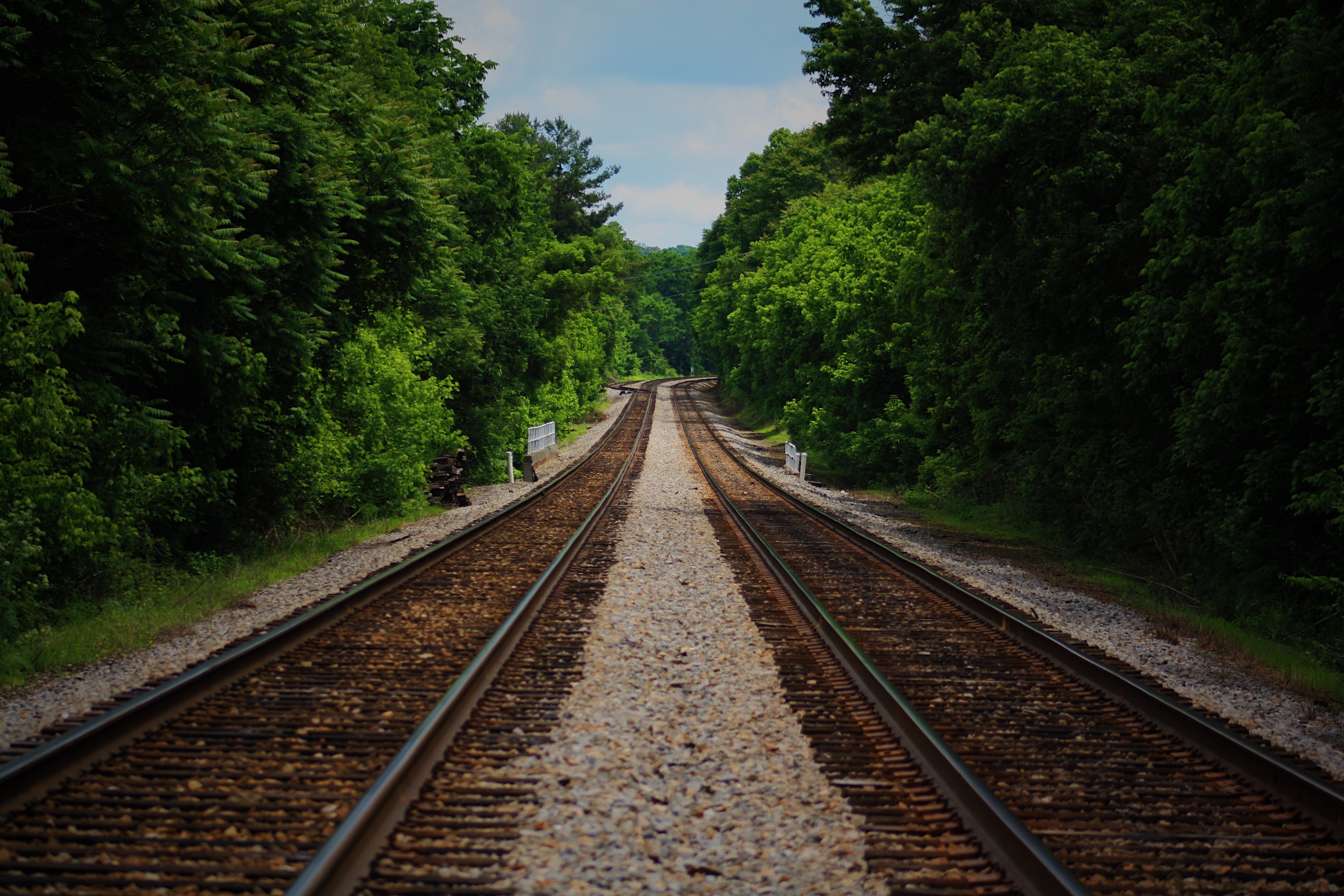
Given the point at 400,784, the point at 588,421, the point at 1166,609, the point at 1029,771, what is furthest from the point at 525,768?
the point at 588,421

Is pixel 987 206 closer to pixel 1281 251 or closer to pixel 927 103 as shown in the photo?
pixel 927 103

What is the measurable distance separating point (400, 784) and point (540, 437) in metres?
29.7

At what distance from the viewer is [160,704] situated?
5297 millimetres

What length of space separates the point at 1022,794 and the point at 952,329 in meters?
17.4

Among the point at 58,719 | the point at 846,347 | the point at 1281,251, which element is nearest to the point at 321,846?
the point at 58,719

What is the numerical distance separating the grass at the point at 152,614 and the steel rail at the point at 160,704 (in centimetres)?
125

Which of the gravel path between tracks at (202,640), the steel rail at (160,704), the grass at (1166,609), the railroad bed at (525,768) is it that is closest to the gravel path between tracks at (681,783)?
the railroad bed at (525,768)

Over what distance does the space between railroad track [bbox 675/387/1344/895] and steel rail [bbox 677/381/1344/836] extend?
0.04ft

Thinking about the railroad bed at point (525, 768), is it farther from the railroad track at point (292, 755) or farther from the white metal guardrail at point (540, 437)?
the white metal guardrail at point (540, 437)

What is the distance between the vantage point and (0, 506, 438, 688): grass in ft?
22.7

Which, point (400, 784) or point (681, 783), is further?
point (681, 783)

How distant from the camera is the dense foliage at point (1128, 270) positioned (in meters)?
9.23

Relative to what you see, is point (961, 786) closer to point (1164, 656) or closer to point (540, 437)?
point (1164, 656)

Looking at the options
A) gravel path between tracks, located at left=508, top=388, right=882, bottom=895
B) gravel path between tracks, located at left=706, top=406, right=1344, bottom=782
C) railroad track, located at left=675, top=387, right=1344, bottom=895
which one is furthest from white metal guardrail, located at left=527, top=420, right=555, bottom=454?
railroad track, located at left=675, top=387, right=1344, bottom=895
